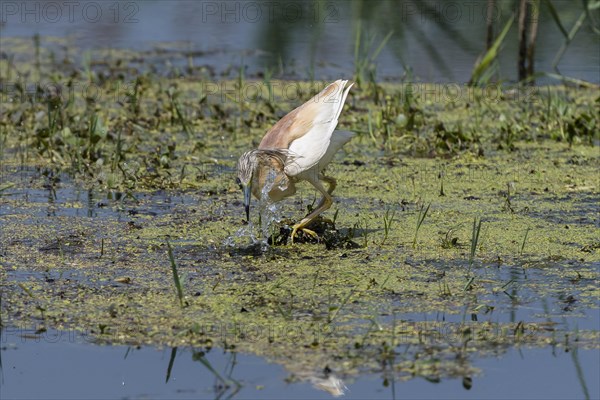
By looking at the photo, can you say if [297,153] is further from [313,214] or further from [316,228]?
[316,228]

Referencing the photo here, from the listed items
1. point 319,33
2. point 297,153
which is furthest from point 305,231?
point 319,33

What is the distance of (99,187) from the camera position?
22.3 feet

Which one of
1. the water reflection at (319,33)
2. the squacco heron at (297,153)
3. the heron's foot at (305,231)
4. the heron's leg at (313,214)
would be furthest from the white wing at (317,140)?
the water reflection at (319,33)

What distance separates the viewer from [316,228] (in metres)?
5.77

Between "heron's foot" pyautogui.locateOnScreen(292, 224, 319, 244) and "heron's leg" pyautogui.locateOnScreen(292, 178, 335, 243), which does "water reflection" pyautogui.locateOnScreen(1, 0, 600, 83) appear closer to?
"heron's leg" pyautogui.locateOnScreen(292, 178, 335, 243)

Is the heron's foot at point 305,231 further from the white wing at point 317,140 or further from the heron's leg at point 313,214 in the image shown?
the white wing at point 317,140

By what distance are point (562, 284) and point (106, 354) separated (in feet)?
6.80

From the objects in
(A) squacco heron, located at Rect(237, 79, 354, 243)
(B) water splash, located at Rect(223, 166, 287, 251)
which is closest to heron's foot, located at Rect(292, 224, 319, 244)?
(A) squacco heron, located at Rect(237, 79, 354, 243)

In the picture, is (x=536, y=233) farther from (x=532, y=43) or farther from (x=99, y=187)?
(x=532, y=43)

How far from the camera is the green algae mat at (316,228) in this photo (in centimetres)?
433

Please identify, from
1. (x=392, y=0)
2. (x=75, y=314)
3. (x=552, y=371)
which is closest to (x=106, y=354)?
(x=75, y=314)

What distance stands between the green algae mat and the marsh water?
17mm

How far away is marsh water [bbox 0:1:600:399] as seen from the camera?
13.6ft

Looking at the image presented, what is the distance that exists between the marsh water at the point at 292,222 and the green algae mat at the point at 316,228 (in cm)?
2
